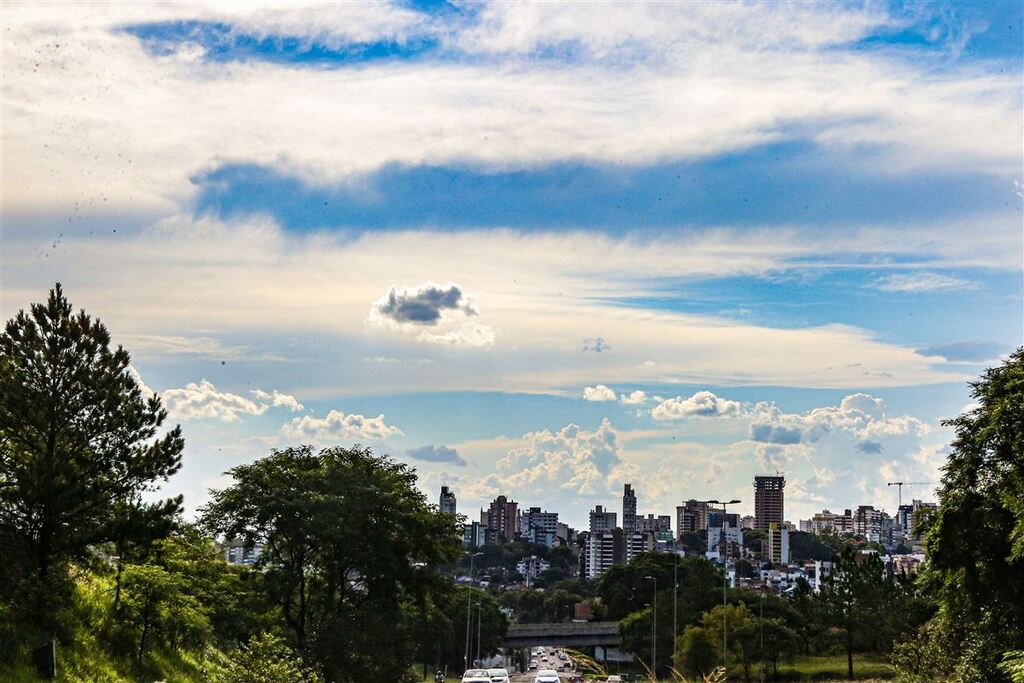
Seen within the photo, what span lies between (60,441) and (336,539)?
49.2ft

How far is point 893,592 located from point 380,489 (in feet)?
148

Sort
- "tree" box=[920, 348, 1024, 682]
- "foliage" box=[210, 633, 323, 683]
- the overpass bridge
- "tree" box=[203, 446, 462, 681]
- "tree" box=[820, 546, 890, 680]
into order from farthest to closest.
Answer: the overpass bridge < "tree" box=[820, 546, 890, 680] < "tree" box=[203, 446, 462, 681] < "tree" box=[920, 348, 1024, 682] < "foliage" box=[210, 633, 323, 683]

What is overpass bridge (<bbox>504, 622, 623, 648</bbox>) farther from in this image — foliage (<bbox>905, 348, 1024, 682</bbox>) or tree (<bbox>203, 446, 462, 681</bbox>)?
foliage (<bbox>905, 348, 1024, 682</bbox>)

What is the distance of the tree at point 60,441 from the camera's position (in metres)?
31.3

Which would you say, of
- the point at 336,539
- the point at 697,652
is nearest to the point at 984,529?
the point at 336,539

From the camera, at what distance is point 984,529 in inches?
1481

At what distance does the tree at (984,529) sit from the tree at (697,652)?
3487cm

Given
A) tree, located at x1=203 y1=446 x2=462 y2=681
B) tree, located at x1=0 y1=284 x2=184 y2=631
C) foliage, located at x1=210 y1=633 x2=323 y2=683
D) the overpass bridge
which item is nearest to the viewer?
foliage, located at x1=210 y1=633 x2=323 y2=683

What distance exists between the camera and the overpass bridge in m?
123

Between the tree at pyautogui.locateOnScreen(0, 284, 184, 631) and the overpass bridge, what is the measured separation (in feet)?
307

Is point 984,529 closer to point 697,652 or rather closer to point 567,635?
point 697,652

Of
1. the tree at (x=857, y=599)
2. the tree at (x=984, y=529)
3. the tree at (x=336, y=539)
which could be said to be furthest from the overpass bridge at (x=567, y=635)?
the tree at (x=984, y=529)

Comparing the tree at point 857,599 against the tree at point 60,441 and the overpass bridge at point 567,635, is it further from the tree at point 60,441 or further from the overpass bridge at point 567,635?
the tree at point 60,441

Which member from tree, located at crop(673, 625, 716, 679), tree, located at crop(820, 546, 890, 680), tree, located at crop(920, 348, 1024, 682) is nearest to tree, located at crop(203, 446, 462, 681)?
tree, located at crop(920, 348, 1024, 682)
